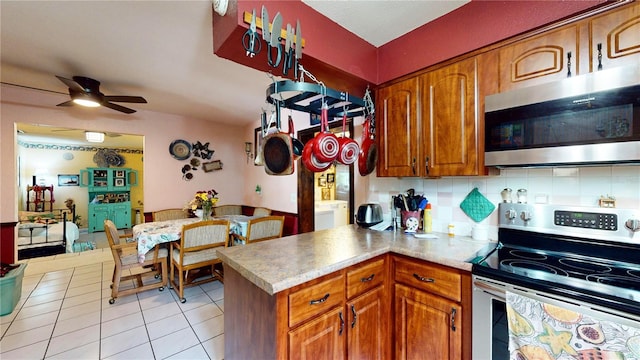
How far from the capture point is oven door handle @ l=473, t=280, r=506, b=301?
3.59ft

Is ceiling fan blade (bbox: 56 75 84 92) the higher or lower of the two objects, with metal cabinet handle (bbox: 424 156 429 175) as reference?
higher

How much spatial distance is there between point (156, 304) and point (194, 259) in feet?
1.77

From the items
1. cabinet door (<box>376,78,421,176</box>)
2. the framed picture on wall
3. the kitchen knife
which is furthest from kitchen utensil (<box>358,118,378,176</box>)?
the framed picture on wall

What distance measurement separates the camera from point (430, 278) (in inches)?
52.7

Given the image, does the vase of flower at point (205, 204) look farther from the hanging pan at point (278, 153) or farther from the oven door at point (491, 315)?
the oven door at point (491, 315)

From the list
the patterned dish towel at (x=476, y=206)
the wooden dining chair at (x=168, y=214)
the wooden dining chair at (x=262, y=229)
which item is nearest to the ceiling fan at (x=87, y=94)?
the wooden dining chair at (x=168, y=214)

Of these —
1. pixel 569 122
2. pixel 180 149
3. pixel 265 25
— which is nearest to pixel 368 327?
pixel 569 122

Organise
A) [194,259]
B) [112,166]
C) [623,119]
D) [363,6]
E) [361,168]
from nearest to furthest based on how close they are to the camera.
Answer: [623,119], [363,6], [361,168], [194,259], [112,166]

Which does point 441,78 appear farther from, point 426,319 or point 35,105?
point 35,105

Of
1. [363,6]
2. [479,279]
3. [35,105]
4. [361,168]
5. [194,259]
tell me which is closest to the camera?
[479,279]

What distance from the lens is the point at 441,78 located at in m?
1.61

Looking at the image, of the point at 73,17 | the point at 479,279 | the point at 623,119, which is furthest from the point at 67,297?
the point at 623,119

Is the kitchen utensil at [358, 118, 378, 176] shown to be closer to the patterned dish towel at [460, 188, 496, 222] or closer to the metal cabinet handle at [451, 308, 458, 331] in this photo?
the patterned dish towel at [460, 188, 496, 222]

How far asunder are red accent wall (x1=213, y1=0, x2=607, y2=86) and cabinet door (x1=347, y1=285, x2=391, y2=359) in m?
1.48
